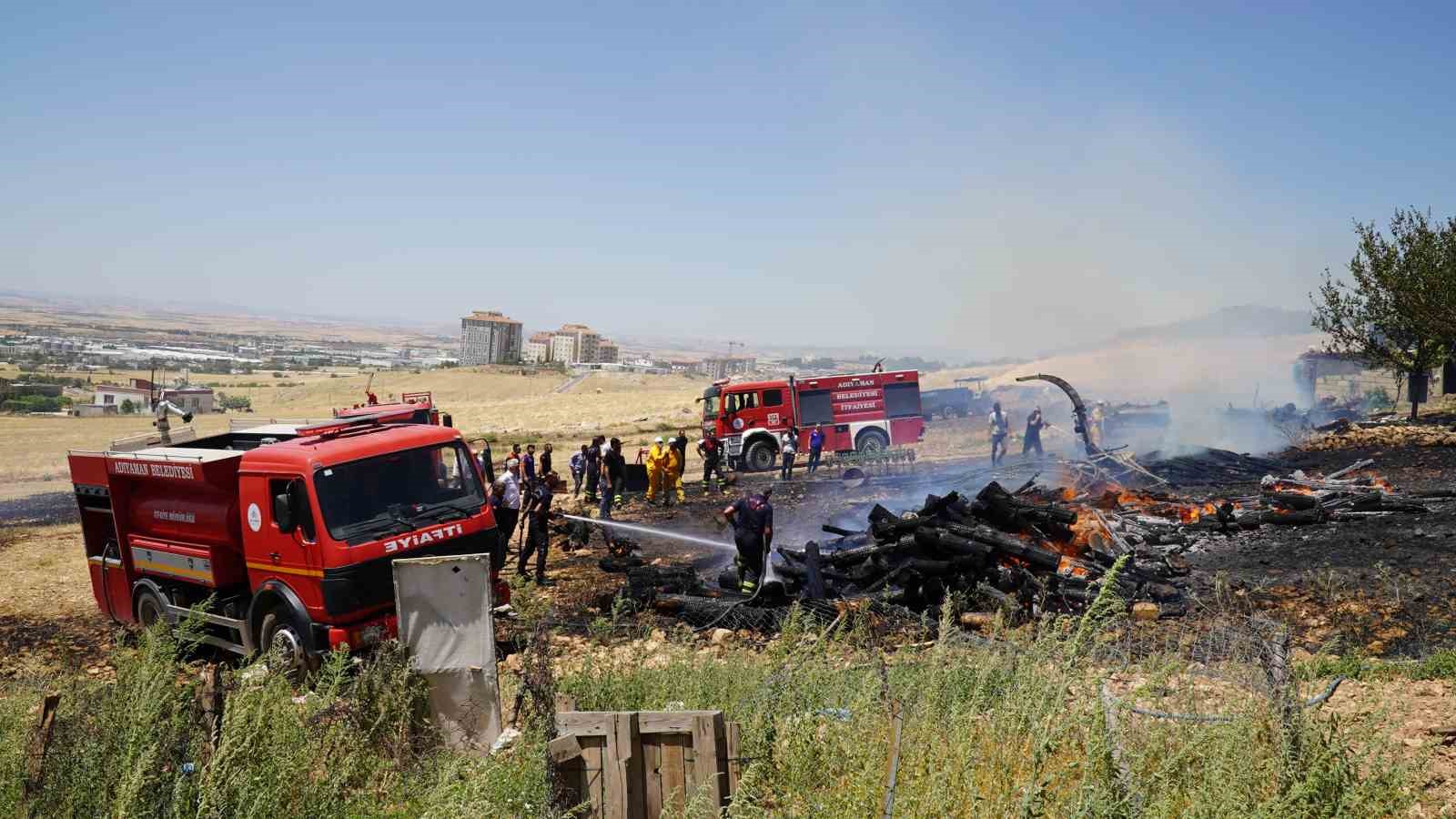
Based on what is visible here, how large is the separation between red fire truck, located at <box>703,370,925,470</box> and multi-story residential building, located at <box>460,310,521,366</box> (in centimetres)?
8256

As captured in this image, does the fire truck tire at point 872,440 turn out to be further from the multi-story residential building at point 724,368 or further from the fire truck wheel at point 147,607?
the multi-story residential building at point 724,368

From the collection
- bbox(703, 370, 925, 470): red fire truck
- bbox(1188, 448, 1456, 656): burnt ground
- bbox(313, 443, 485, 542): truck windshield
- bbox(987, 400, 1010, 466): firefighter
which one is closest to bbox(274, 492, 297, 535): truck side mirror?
bbox(313, 443, 485, 542): truck windshield

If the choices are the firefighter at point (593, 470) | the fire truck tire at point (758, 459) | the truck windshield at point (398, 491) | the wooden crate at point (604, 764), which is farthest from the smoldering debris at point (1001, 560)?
the fire truck tire at point (758, 459)

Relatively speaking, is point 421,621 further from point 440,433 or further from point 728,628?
point 728,628

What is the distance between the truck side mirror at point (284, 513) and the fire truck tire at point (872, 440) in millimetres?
18614

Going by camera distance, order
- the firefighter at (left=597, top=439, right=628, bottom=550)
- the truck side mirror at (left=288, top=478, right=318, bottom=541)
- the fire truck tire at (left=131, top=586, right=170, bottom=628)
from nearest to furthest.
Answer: the truck side mirror at (left=288, top=478, right=318, bottom=541), the fire truck tire at (left=131, top=586, right=170, bottom=628), the firefighter at (left=597, top=439, right=628, bottom=550)

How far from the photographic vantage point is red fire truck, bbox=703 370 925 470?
80.1 ft

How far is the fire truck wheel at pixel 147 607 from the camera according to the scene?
32.2ft

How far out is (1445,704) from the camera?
627 centimetres

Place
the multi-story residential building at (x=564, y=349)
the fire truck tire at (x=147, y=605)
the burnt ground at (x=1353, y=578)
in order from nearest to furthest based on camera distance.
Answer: the burnt ground at (x=1353, y=578) < the fire truck tire at (x=147, y=605) < the multi-story residential building at (x=564, y=349)

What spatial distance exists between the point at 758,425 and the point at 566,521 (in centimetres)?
947

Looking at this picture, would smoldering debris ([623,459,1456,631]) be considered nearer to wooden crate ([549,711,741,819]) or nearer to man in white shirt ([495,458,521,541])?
man in white shirt ([495,458,521,541])

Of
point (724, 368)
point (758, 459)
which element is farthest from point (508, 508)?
point (724, 368)

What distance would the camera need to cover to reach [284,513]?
324 inches
